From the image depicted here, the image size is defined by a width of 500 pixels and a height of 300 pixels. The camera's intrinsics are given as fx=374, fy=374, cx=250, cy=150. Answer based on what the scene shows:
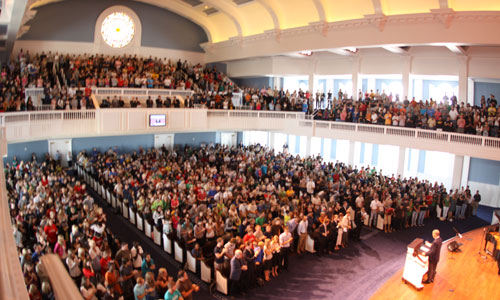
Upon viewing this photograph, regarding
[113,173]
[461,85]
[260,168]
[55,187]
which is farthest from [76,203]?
[461,85]

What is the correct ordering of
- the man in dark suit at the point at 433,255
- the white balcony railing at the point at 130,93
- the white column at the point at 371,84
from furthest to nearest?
the white column at the point at 371,84
the white balcony railing at the point at 130,93
the man in dark suit at the point at 433,255

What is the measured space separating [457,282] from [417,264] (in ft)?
4.53

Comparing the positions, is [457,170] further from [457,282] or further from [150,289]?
[150,289]

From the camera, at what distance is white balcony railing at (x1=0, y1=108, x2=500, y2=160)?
16266mm

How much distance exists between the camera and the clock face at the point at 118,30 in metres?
27.8

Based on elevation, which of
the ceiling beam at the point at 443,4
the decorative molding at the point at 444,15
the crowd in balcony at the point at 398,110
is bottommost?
the crowd in balcony at the point at 398,110

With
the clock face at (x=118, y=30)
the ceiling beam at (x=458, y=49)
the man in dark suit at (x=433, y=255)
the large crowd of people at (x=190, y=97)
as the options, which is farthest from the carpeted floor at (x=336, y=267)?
the clock face at (x=118, y=30)

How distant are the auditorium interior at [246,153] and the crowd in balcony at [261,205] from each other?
84mm

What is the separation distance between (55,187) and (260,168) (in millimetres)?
9445

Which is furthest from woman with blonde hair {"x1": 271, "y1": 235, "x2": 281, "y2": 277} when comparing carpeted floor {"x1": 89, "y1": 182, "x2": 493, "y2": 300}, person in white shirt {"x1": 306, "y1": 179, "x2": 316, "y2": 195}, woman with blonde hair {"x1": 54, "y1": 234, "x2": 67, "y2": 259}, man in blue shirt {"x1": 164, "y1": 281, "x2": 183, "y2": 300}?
person in white shirt {"x1": 306, "y1": 179, "x2": 316, "y2": 195}

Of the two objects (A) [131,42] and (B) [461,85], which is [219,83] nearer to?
(A) [131,42]

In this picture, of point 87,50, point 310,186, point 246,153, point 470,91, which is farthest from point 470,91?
point 87,50

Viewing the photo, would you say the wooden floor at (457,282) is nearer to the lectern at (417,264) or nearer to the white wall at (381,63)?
the lectern at (417,264)

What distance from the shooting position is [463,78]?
2000cm
